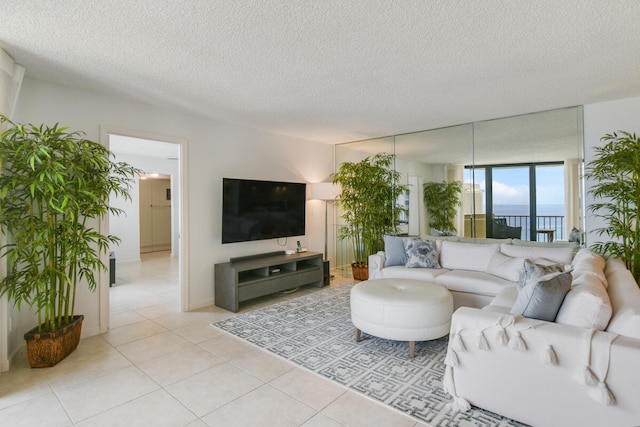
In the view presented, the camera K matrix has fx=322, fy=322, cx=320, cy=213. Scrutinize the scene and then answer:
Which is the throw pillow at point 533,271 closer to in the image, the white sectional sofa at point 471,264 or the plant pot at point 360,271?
the white sectional sofa at point 471,264

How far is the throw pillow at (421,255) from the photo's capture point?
4.18 metres

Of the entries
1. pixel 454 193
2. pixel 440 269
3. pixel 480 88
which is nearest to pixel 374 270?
pixel 440 269

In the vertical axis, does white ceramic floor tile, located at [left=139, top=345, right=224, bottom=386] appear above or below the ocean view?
below

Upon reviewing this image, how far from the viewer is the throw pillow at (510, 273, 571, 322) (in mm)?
1965

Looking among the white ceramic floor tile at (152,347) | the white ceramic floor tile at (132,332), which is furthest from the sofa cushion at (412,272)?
the white ceramic floor tile at (132,332)

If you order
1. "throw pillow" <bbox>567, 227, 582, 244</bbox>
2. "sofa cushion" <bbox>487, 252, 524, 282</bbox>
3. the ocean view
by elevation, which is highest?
the ocean view

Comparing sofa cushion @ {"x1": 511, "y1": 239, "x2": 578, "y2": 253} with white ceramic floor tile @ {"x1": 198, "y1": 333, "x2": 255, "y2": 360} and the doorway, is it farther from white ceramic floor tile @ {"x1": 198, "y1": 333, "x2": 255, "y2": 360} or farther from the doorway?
the doorway

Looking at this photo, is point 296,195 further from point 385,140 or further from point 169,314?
point 169,314

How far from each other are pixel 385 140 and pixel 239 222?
9.12 ft

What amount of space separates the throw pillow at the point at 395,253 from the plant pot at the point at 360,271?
3.40ft

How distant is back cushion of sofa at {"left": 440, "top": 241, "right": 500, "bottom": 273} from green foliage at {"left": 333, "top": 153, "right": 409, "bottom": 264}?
1158 mm

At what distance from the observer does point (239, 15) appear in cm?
198

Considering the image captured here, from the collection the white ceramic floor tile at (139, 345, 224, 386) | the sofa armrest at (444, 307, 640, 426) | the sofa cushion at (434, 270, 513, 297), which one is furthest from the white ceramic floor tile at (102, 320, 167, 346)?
the sofa cushion at (434, 270, 513, 297)

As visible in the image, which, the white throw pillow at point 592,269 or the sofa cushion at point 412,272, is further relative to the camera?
the sofa cushion at point 412,272
